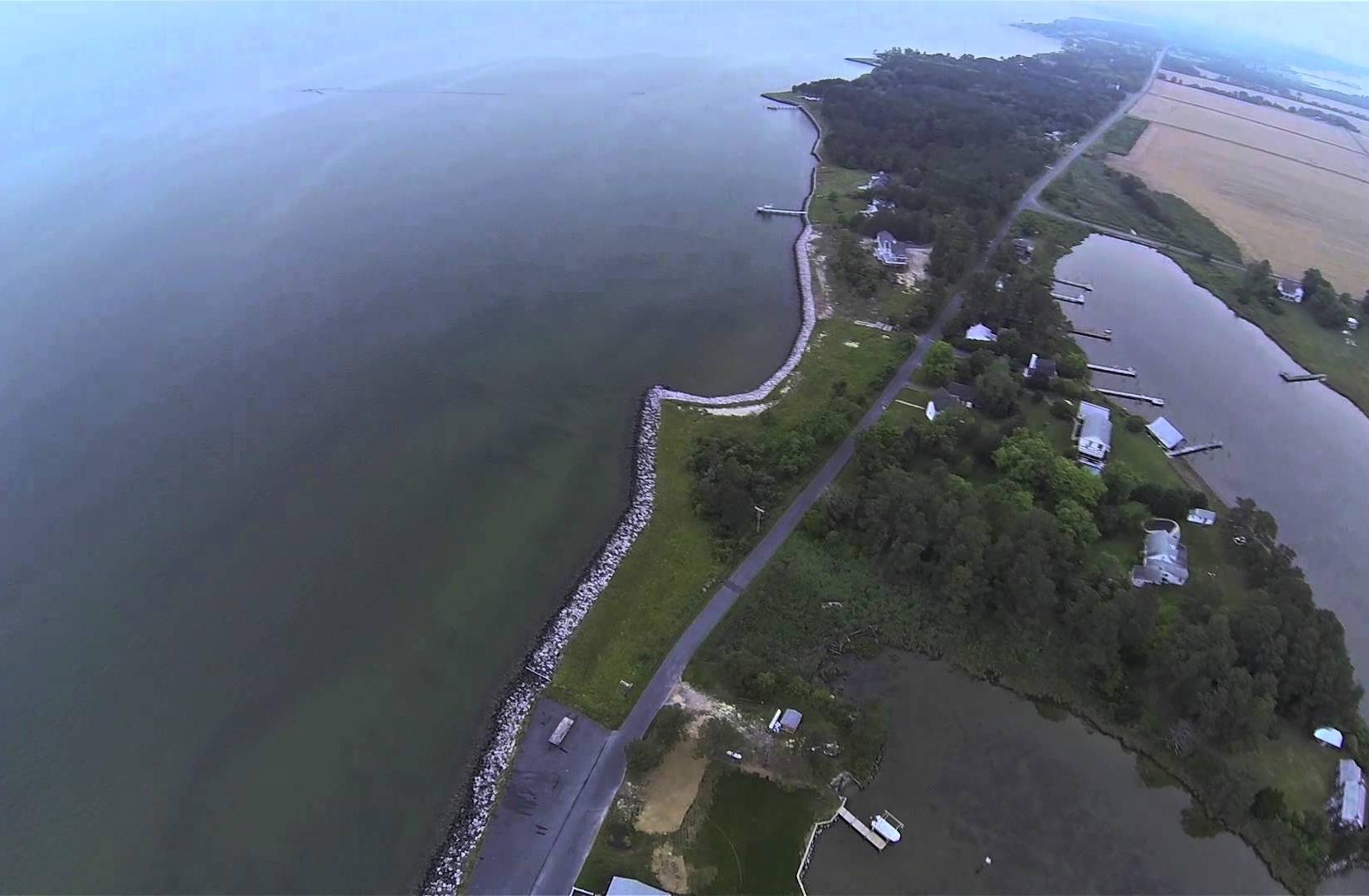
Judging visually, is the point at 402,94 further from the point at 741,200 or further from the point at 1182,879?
the point at 1182,879

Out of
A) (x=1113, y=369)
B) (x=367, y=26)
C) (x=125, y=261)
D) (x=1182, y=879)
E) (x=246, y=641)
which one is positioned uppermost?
(x=367, y=26)

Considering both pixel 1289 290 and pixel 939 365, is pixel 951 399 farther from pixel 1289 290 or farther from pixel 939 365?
pixel 1289 290

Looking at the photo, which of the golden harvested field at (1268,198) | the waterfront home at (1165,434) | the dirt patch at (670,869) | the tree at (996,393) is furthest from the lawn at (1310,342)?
the dirt patch at (670,869)

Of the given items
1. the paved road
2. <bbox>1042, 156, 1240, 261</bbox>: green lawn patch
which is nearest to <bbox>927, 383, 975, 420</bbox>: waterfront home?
the paved road

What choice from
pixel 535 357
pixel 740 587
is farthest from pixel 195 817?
pixel 535 357

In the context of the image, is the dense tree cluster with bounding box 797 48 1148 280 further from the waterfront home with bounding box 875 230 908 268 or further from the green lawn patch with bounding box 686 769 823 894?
the green lawn patch with bounding box 686 769 823 894

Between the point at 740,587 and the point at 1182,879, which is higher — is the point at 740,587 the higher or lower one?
the higher one
